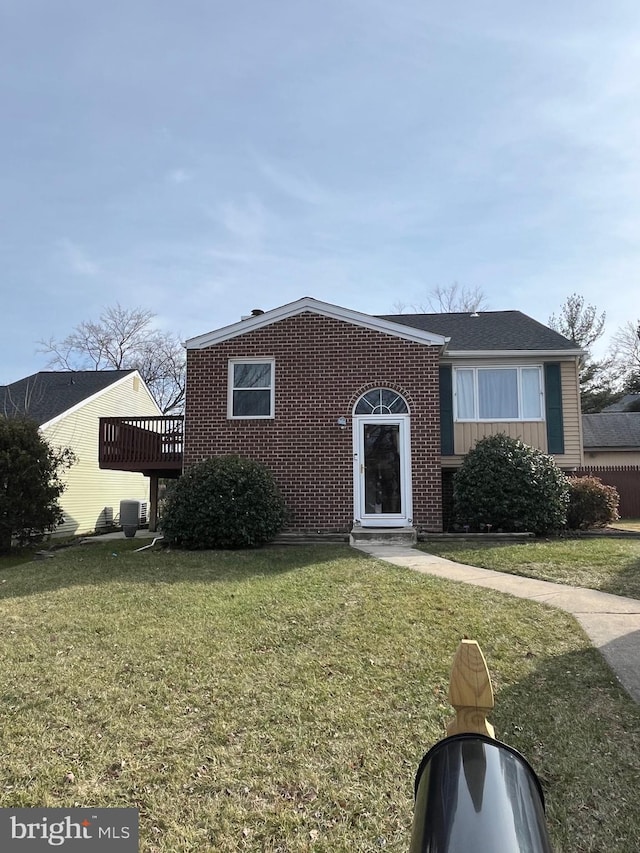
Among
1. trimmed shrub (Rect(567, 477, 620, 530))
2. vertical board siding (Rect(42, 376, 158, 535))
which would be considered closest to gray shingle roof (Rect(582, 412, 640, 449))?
trimmed shrub (Rect(567, 477, 620, 530))

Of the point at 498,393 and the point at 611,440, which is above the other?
the point at 498,393

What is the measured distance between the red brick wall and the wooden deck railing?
127cm

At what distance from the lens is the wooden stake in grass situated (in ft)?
4.37

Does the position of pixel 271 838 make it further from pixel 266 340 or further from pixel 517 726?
pixel 266 340

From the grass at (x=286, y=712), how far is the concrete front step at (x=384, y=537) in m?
4.38

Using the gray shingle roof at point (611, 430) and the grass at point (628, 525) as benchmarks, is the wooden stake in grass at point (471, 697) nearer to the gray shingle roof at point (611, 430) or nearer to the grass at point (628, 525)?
the grass at point (628, 525)

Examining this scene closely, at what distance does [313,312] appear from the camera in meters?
12.3

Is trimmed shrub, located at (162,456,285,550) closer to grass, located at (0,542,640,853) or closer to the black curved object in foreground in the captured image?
grass, located at (0,542,640,853)

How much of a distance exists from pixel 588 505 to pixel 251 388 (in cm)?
767

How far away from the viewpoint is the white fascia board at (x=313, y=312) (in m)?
12.0

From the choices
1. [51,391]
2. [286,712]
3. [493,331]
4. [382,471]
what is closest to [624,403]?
[493,331]

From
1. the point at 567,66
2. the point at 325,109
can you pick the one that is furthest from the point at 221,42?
the point at 567,66

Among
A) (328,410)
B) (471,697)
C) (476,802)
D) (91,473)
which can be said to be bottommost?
(476,802)

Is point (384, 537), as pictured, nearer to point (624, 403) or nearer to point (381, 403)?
point (381, 403)
